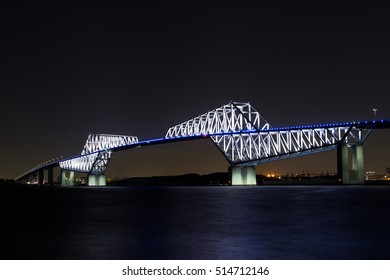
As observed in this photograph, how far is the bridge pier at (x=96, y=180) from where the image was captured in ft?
501

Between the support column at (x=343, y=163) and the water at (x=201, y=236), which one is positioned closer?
the water at (x=201, y=236)

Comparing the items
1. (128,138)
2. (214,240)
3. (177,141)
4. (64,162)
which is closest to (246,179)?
(177,141)

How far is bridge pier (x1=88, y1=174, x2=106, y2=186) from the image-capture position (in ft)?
501

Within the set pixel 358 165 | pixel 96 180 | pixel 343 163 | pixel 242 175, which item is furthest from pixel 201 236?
pixel 96 180

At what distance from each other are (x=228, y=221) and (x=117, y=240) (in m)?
9.45

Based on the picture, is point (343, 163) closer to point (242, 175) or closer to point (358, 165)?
point (358, 165)

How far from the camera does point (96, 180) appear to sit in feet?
505

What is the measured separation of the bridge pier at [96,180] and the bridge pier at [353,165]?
264ft

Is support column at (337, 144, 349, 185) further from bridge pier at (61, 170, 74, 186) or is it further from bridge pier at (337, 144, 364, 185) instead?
bridge pier at (61, 170, 74, 186)

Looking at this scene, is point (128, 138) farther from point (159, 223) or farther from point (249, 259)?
point (249, 259)

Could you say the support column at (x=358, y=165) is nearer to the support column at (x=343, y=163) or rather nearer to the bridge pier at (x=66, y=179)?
the support column at (x=343, y=163)

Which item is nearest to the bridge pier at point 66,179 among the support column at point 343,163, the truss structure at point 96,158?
the truss structure at point 96,158

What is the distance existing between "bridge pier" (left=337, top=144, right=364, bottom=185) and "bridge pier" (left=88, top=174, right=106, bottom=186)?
3166 inches

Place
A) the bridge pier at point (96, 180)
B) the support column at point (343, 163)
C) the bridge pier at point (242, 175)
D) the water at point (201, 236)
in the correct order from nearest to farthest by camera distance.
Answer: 1. the water at point (201, 236)
2. the support column at point (343, 163)
3. the bridge pier at point (242, 175)
4. the bridge pier at point (96, 180)
